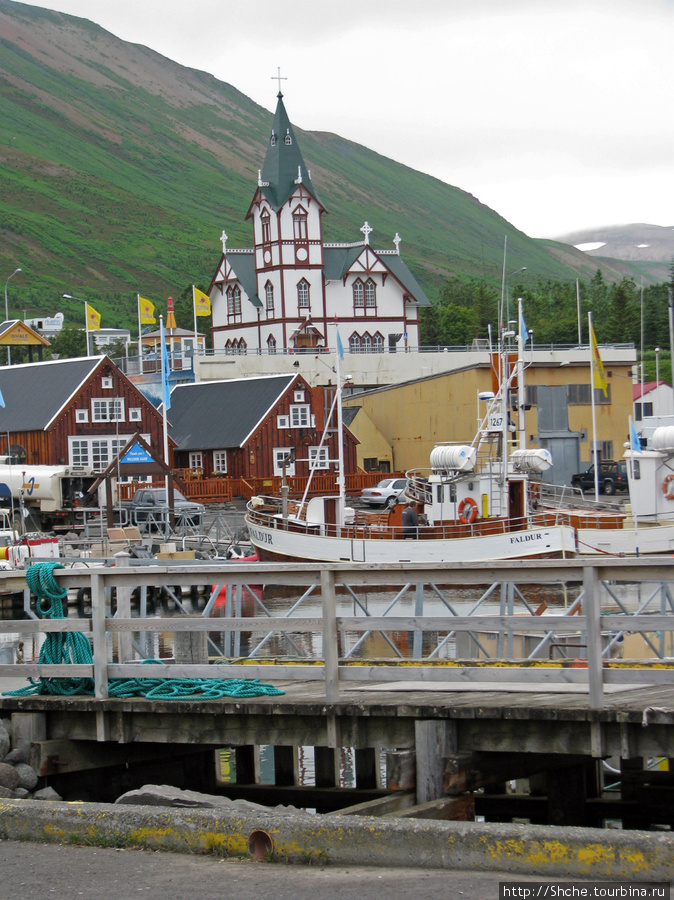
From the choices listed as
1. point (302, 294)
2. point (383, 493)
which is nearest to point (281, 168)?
point (302, 294)

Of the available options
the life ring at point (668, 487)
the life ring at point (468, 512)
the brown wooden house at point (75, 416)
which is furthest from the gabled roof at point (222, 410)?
the life ring at point (668, 487)

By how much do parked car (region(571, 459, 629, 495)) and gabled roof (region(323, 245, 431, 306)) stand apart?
3921cm

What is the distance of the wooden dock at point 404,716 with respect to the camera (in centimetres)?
897

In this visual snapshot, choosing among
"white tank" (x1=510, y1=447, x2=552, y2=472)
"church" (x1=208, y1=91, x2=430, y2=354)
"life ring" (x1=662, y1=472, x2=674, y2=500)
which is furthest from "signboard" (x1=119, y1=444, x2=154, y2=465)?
"church" (x1=208, y1=91, x2=430, y2=354)

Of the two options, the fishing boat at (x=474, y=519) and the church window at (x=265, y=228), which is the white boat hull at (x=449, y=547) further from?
the church window at (x=265, y=228)

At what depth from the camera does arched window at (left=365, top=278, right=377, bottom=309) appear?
108 metres

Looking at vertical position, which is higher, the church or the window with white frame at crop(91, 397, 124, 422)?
the church

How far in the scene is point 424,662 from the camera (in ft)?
34.3

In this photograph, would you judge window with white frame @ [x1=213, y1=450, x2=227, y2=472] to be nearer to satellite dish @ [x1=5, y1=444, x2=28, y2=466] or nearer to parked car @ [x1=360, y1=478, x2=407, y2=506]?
parked car @ [x1=360, y1=478, x2=407, y2=506]

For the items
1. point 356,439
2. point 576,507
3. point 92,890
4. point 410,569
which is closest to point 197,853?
point 92,890

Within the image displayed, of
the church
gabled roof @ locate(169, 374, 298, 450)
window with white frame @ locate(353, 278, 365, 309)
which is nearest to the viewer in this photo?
gabled roof @ locate(169, 374, 298, 450)

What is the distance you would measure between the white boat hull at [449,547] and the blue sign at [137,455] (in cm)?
1202

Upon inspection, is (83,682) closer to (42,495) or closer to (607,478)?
(42,495)

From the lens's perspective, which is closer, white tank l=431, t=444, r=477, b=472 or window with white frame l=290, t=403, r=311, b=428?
white tank l=431, t=444, r=477, b=472
